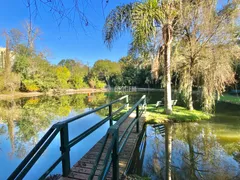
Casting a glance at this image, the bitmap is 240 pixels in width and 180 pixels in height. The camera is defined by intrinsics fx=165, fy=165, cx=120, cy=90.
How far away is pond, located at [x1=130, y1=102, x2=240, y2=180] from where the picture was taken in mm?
3004

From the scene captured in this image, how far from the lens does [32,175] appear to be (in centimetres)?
328

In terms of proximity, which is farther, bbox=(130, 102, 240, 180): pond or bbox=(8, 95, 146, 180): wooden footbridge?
bbox=(130, 102, 240, 180): pond

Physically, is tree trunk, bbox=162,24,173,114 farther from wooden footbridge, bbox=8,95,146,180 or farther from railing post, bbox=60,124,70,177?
railing post, bbox=60,124,70,177

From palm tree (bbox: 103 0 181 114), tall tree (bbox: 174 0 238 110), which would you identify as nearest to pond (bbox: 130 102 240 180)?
tall tree (bbox: 174 0 238 110)

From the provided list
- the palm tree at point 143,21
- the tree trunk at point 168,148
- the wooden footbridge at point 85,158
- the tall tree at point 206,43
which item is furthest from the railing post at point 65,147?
the tall tree at point 206,43

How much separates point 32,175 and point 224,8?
8.17m

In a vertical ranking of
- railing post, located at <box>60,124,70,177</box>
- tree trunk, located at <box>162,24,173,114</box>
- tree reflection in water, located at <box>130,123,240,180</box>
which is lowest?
tree reflection in water, located at <box>130,123,240,180</box>

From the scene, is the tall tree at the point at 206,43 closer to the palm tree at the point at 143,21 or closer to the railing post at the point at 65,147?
the palm tree at the point at 143,21

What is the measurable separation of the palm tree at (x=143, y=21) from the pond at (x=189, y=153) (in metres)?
2.83

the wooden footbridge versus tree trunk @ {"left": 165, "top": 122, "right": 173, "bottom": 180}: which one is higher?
the wooden footbridge

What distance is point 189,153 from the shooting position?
3.81m

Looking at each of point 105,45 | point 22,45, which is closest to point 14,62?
point 22,45

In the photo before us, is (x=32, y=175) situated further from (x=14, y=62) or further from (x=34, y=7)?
(x=14, y=62)

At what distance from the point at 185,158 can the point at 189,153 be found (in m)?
0.32
